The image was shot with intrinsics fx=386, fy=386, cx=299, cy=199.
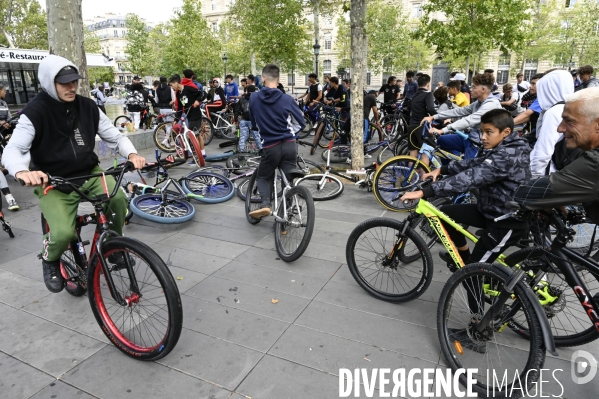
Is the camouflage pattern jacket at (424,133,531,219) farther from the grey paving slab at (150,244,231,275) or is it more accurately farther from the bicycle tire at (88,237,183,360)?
the grey paving slab at (150,244,231,275)

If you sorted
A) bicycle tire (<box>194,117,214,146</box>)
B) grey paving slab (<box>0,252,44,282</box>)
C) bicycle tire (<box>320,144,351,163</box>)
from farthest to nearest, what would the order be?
bicycle tire (<box>194,117,214,146</box>) < bicycle tire (<box>320,144,351,163</box>) < grey paving slab (<box>0,252,44,282</box>)

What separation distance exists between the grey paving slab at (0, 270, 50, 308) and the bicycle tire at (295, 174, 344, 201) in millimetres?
3885

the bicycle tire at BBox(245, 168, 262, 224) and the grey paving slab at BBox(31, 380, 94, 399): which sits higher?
the bicycle tire at BBox(245, 168, 262, 224)

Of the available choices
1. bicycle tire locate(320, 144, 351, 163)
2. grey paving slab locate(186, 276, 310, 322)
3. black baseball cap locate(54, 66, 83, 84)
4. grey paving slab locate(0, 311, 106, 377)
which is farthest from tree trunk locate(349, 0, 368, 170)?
grey paving slab locate(0, 311, 106, 377)

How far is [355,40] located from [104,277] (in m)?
5.87

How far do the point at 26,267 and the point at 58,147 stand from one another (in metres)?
1.98

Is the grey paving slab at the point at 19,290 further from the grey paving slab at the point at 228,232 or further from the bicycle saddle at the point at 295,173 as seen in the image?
the bicycle saddle at the point at 295,173

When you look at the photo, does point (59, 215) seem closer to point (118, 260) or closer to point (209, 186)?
point (118, 260)

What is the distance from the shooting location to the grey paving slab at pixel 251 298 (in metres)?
3.26

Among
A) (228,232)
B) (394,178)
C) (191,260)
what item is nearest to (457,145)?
(394,178)

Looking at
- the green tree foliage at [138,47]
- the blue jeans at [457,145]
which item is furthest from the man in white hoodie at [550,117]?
the green tree foliage at [138,47]

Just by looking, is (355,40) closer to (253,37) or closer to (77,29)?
(77,29)

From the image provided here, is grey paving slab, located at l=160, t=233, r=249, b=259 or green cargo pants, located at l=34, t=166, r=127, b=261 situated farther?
grey paving slab, located at l=160, t=233, r=249, b=259

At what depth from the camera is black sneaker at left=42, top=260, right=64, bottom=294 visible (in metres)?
3.21
